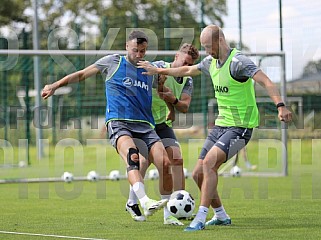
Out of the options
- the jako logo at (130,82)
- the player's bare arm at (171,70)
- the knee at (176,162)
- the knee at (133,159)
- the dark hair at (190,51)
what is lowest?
the knee at (176,162)

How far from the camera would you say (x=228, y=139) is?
9.62 m

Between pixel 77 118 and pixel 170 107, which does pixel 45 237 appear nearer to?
pixel 170 107

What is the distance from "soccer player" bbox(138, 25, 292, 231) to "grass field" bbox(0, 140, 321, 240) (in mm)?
397

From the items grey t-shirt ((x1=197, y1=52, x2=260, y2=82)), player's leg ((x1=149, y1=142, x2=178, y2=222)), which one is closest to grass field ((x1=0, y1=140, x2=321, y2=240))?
player's leg ((x1=149, y1=142, x2=178, y2=222))

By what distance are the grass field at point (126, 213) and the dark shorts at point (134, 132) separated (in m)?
0.96

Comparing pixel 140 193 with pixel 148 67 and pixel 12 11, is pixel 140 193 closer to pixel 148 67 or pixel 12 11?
pixel 148 67

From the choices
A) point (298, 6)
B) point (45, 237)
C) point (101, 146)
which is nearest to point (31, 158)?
point (101, 146)

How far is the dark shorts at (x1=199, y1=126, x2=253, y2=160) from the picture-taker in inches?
378

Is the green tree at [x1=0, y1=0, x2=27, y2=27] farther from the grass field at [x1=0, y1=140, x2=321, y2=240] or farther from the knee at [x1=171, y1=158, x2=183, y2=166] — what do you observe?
the knee at [x1=171, y1=158, x2=183, y2=166]

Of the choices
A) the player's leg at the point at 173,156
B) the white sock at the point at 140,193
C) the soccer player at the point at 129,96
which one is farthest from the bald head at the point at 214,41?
the player's leg at the point at 173,156

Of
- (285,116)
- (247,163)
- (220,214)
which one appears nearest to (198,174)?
(220,214)

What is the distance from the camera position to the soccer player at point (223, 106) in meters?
9.38

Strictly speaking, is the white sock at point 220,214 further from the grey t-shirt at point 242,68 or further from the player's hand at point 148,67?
the player's hand at point 148,67

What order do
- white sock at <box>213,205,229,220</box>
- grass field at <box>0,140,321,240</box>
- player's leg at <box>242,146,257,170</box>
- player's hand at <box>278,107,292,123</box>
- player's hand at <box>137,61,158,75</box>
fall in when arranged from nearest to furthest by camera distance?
player's hand at <box>278,107,292,123</box>
grass field at <box>0,140,321,240</box>
player's hand at <box>137,61,158,75</box>
white sock at <box>213,205,229,220</box>
player's leg at <box>242,146,257,170</box>
